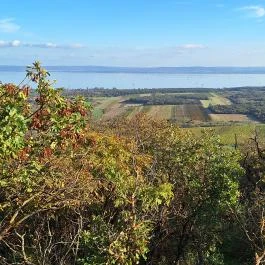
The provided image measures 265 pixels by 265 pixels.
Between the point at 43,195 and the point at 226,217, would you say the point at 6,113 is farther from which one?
the point at 226,217

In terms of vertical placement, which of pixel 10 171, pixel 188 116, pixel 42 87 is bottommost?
pixel 188 116

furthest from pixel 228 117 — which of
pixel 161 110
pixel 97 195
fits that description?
pixel 97 195

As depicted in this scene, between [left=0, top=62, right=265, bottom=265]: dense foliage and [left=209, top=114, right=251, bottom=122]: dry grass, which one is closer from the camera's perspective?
[left=0, top=62, right=265, bottom=265]: dense foliage

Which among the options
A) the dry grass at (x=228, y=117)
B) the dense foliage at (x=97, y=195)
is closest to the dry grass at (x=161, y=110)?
the dry grass at (x=228, y=117)

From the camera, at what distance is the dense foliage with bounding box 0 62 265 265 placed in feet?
42.9

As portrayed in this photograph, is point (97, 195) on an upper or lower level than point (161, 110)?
upper

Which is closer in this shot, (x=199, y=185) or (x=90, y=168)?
(x=90, y=168)

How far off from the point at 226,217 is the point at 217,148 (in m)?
5.75

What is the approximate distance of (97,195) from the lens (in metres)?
18.8

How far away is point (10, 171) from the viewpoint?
13.3m

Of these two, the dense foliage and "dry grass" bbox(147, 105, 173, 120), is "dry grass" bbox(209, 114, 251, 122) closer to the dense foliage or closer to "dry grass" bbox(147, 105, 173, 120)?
"dry grass" bbox(147, 105, 173, 120)

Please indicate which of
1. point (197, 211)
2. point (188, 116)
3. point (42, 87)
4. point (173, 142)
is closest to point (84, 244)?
point (42, 87)

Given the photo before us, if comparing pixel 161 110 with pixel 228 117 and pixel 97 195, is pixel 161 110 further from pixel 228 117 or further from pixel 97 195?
pixel 97 195

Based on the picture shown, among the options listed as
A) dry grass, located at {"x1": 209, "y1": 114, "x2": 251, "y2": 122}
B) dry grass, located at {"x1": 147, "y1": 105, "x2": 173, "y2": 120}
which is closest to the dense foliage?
dry grass, located at {"x1": 209, "y1": 114, "x2": 251, "y2": 122}
